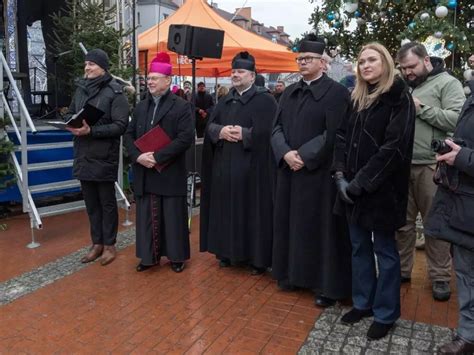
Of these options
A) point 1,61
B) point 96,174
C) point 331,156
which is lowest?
point 96,174

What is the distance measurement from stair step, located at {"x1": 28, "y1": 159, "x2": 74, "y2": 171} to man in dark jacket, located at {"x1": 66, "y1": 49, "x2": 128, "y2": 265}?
1.46m

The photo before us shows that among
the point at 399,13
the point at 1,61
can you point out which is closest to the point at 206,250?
the point at 1,61

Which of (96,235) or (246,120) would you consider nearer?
(246,120)

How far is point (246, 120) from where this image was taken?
15.1 ft

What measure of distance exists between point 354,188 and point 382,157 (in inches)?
10.8

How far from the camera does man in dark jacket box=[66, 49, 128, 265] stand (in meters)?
4.77

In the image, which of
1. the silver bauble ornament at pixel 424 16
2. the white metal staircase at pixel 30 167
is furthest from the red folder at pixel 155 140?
the silver bauble ornament at pixel 424 16

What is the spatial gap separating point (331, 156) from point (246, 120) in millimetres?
1043

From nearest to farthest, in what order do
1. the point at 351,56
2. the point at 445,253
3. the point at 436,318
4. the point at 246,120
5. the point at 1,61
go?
the point at 436,318
the point at 445,253
the point at 246,120
the point at 1,61
the point at 351,56

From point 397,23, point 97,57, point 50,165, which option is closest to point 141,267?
point 97,57

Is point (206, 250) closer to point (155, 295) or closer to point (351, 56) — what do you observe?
point (155, 295)

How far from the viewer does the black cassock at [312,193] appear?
3871 mm

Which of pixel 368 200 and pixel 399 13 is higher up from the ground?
pixel 399 13

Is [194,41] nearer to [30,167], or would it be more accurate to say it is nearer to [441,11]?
[30,167]
